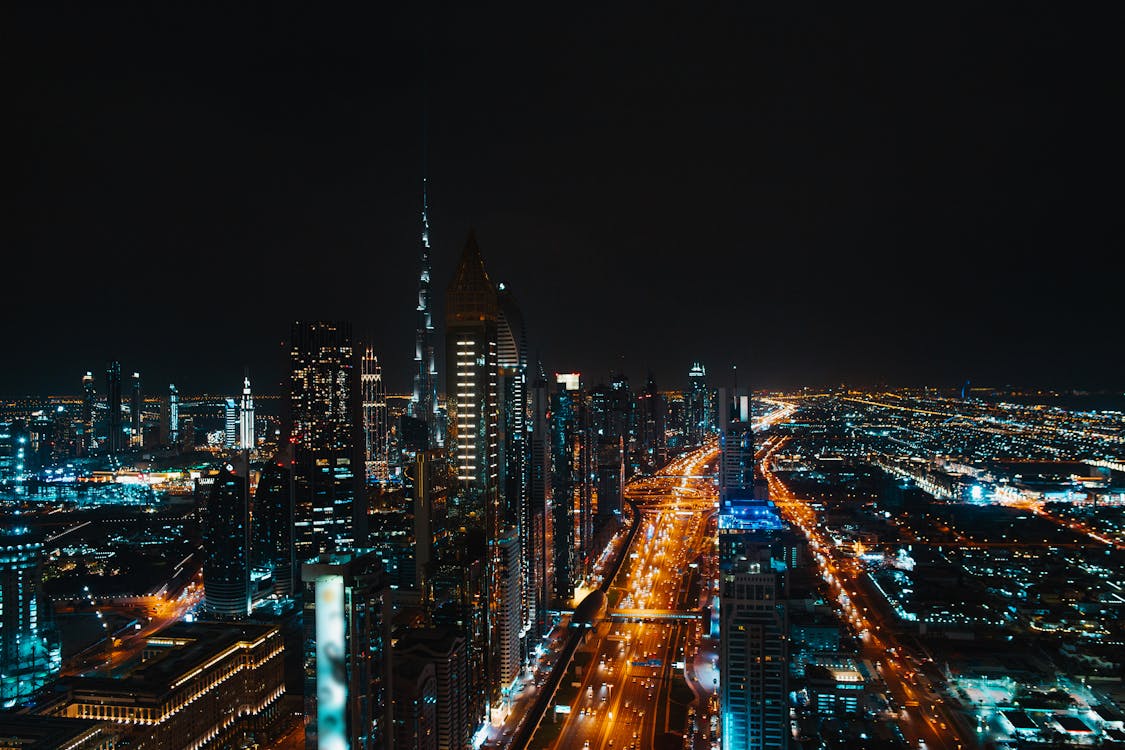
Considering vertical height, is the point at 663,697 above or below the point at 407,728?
below

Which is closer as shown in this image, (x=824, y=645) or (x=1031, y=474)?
(x=824, y=645)

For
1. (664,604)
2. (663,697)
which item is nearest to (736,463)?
(664,604)

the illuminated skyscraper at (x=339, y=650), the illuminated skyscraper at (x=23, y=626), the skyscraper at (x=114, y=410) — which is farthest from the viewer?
the skyscraper at (x=114, y=410)

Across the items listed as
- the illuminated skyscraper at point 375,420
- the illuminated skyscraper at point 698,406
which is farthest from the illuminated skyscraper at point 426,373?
the illuminated skyscraper at point 698,406

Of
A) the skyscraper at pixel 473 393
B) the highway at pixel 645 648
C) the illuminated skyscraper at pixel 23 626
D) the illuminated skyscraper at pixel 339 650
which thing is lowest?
the highway at pixel 645 648

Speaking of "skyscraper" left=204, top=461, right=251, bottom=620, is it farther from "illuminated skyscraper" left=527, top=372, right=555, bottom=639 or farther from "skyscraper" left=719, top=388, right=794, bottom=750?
"skyscraper" left=719, top=388, right=794, bottom=750

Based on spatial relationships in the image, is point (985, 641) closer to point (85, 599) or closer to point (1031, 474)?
point (1031, 474)

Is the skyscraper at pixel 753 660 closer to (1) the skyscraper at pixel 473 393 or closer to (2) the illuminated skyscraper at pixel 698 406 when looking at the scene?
(1) the skyscraper at pixel 473 393

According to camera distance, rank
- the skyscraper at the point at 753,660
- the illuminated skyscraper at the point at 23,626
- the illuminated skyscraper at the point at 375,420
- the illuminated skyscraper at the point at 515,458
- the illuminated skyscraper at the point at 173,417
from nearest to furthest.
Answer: the skyscraper at the point at 753,660
the illuminated skyscraper at the point at 23,626
the illuminated skyscraper at the point at 515,458
the illuminated skyscraper at the point at 375,420
the illuminated skyscraper at the point at 173,417
